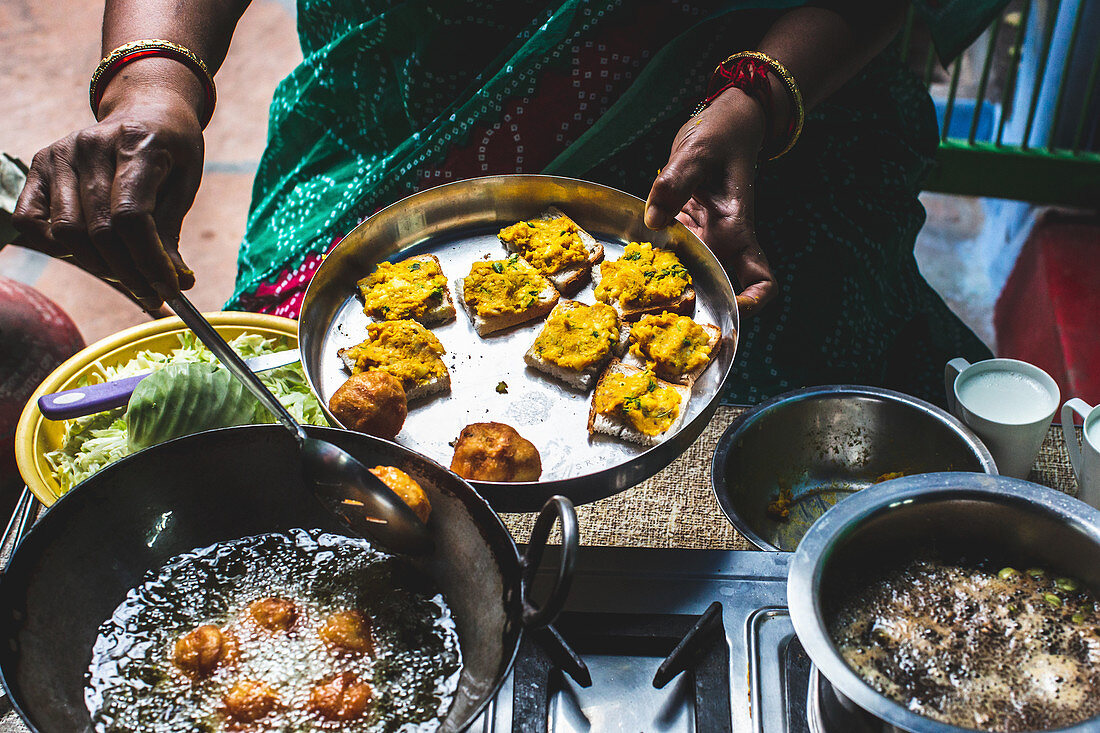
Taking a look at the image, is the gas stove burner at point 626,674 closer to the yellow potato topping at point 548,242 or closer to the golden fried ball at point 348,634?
the golden fried ball at point 348,634

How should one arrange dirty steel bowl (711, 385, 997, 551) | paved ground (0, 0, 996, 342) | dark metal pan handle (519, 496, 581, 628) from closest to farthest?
1. dark metal pan handle (519, 496, 581, 628)
2. dirty steel bowl (711, 385, 997, 551)
3. paved ground (0, 0, 996, 342)

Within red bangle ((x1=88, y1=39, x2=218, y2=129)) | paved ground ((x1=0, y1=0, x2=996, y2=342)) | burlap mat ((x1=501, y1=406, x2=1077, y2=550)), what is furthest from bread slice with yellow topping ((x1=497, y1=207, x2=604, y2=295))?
paved ground ((x1=0, y1=0, x2=996, y2=342))

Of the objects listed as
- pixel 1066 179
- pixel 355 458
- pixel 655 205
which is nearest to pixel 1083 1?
pixel 1066 179

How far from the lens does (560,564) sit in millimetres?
989

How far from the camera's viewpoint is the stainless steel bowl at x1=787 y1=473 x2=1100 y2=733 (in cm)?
100

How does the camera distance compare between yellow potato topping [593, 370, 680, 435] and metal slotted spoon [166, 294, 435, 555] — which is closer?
metal slotted spoon [166, 294, 435, 555]

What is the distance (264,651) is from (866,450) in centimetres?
123

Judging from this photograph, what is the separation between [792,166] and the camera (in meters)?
2.01

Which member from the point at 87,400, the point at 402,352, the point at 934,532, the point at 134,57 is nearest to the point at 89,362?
the point at 87,400

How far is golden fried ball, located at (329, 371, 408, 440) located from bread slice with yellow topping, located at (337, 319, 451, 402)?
9cm

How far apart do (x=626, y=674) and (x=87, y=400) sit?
3.81ft

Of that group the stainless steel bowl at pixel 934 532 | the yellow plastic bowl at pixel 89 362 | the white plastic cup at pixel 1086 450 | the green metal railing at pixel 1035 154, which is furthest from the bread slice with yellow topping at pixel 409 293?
the green metal railing at pixel 1035 154

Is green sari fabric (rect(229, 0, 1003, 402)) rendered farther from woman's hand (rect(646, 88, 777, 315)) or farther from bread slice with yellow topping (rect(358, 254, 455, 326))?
bread slice with yellow topping (rect(358, 254, 455, 326))

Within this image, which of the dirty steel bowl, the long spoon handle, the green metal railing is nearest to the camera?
the long spoon handle
